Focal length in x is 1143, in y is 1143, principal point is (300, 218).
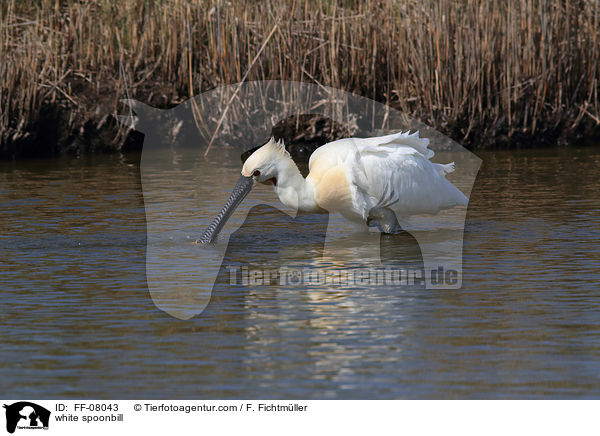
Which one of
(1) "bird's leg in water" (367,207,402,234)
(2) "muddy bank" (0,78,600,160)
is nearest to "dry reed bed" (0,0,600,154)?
(2) "muddy bank" (0,78,600,160)

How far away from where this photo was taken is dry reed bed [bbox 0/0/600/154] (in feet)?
45.0

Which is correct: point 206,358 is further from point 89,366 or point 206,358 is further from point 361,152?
point 361,152

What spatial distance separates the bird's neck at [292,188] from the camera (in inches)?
340

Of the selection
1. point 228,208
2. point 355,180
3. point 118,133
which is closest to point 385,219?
point 355,180

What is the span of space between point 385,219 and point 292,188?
31.3 inches

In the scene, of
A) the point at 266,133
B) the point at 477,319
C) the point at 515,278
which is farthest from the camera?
the point at 266,133

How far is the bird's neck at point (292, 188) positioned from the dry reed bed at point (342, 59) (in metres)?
4.92

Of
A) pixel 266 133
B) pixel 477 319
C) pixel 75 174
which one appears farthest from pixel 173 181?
pixel 477 319

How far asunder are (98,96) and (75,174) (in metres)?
2.41

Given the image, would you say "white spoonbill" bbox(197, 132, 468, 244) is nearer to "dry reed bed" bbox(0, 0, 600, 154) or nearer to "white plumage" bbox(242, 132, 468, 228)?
"white plumage" bbox(242, 132, 468, 228)

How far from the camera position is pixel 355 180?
8617mm

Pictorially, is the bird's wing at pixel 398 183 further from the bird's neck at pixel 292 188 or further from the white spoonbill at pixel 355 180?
the bird's neck at pixel 292 188

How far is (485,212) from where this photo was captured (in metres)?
9.62
